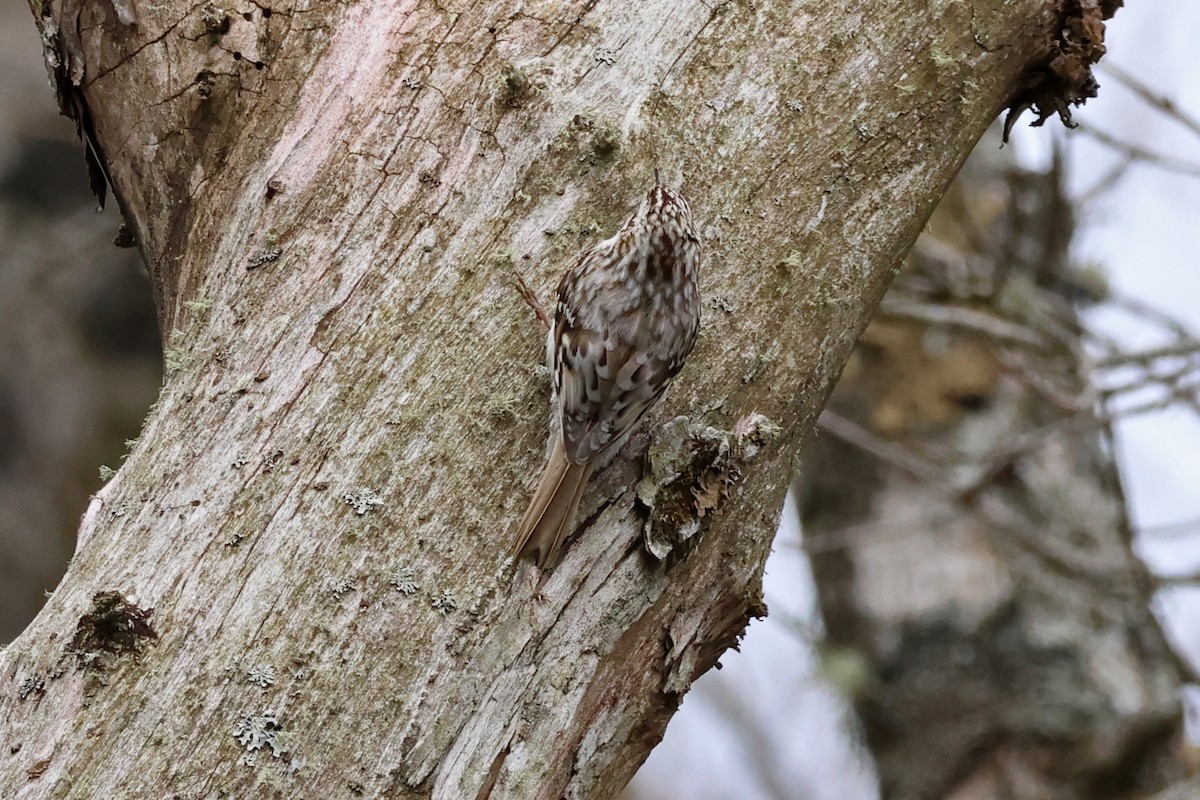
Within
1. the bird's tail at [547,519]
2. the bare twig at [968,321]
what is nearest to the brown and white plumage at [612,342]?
the bird's tail at [547,519]

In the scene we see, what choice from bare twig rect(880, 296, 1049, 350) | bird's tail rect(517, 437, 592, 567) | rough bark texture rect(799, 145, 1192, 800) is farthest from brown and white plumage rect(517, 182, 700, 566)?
bare twig rect(880, 296, 1049, 350)

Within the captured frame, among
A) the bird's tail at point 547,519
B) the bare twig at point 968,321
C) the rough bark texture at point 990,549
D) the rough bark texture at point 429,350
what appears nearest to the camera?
the rough bark texture at point 429,350

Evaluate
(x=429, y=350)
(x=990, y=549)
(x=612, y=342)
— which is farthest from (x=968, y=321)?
(x=429, y=350)

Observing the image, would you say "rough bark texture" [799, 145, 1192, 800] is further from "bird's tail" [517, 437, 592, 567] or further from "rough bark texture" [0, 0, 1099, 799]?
"bird's tail" [517, 437, 592, 567]

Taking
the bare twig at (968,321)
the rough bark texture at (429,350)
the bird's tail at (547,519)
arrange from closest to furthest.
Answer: the rough bark texture at (429,350) < the bird's tail at (547,519) < the bare twig at (968,321)

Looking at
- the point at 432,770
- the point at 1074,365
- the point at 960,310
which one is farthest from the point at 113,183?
the point at 1074,365

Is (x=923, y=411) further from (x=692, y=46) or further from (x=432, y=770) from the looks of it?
(x=432, y=770)

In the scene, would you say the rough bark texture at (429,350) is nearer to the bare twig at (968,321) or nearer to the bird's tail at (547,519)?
the bird's tail at (547,519)
